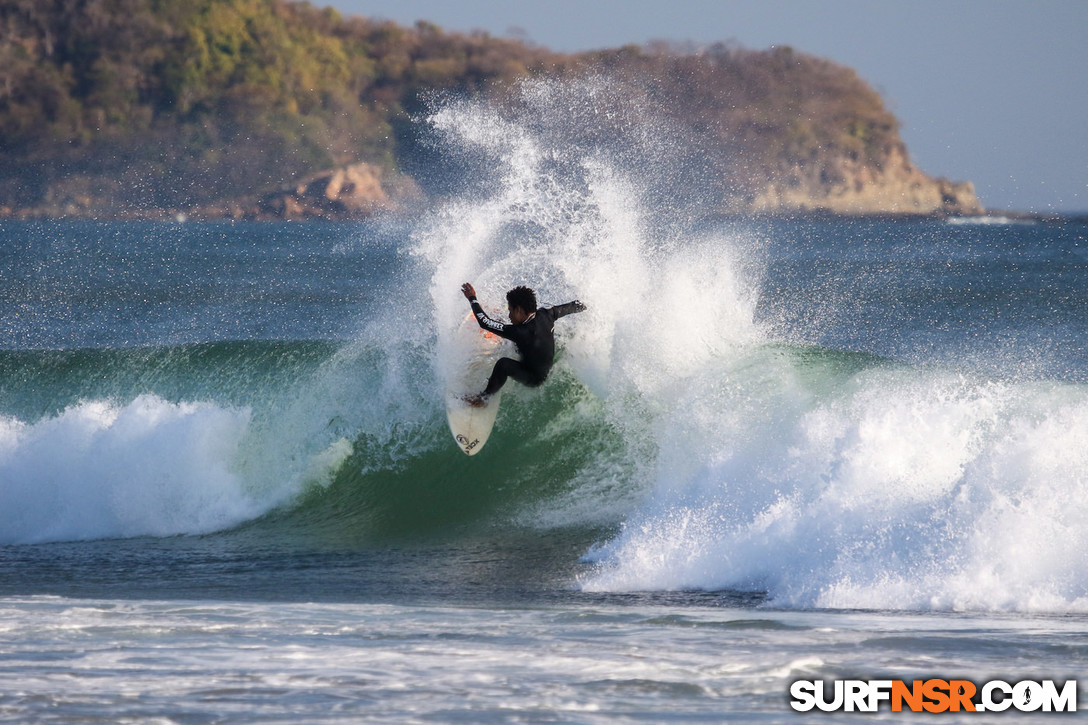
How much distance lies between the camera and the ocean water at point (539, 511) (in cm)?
574

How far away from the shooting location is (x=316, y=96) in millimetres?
103562

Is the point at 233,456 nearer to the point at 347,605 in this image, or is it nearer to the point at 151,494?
the point at 151,494

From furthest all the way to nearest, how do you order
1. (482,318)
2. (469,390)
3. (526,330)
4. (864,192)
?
1. (864,192)
2. (469,390)
3. (526,330)
4. (482,318)

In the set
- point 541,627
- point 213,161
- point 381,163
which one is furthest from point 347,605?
point 213,161

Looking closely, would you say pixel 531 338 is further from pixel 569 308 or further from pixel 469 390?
pixel 469 390

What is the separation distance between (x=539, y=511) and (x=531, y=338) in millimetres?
1639

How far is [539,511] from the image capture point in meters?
9.68

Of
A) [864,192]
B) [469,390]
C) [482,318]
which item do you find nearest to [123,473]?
[469,390]

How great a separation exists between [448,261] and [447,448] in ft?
5.28

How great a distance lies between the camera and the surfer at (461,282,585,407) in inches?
340

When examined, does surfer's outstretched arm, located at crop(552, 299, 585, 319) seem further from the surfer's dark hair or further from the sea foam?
the sea foam

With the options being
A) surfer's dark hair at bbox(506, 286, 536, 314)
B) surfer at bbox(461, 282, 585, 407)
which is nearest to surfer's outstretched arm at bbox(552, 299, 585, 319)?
surfer at bbox(461, 282, 585, 407)

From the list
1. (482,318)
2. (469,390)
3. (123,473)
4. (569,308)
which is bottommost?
(123,473)

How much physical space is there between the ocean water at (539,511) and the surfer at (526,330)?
114cm
